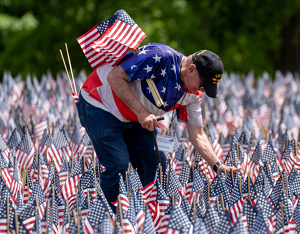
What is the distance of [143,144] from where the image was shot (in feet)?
14.9

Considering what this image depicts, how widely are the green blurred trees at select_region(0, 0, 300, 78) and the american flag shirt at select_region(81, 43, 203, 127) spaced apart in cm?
1010

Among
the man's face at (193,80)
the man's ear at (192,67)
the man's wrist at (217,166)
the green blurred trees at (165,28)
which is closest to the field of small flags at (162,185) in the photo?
the man's wrist at (217,166)

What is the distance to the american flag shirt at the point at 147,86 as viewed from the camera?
12.7ft

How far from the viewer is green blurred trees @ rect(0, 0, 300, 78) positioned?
15.0 metres

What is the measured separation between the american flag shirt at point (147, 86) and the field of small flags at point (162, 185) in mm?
647

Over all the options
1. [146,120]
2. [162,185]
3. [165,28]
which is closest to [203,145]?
[162,185]

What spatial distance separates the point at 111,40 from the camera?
172 inches

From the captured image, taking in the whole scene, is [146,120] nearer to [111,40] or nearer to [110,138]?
[110,138]

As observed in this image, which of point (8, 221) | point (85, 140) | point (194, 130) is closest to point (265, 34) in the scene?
point (85, 140)

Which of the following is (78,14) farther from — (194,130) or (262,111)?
(194,130)

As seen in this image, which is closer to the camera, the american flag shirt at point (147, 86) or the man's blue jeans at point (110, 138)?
the american flag shirt at point (147, 86)

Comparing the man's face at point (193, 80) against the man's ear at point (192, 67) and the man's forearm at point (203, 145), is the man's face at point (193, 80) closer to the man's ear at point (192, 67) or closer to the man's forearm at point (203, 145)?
the man's ear at point (192, 67)

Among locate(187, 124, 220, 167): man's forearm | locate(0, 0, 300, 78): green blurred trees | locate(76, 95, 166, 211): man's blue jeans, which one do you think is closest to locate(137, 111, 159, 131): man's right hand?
locate(76, 95, 166, 211): man's blue jeans

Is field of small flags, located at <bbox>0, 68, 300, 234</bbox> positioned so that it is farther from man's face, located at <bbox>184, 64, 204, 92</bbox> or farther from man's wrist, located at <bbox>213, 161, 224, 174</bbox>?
man's face, located at <bbox>184, 64, 204, 92</bbox>
